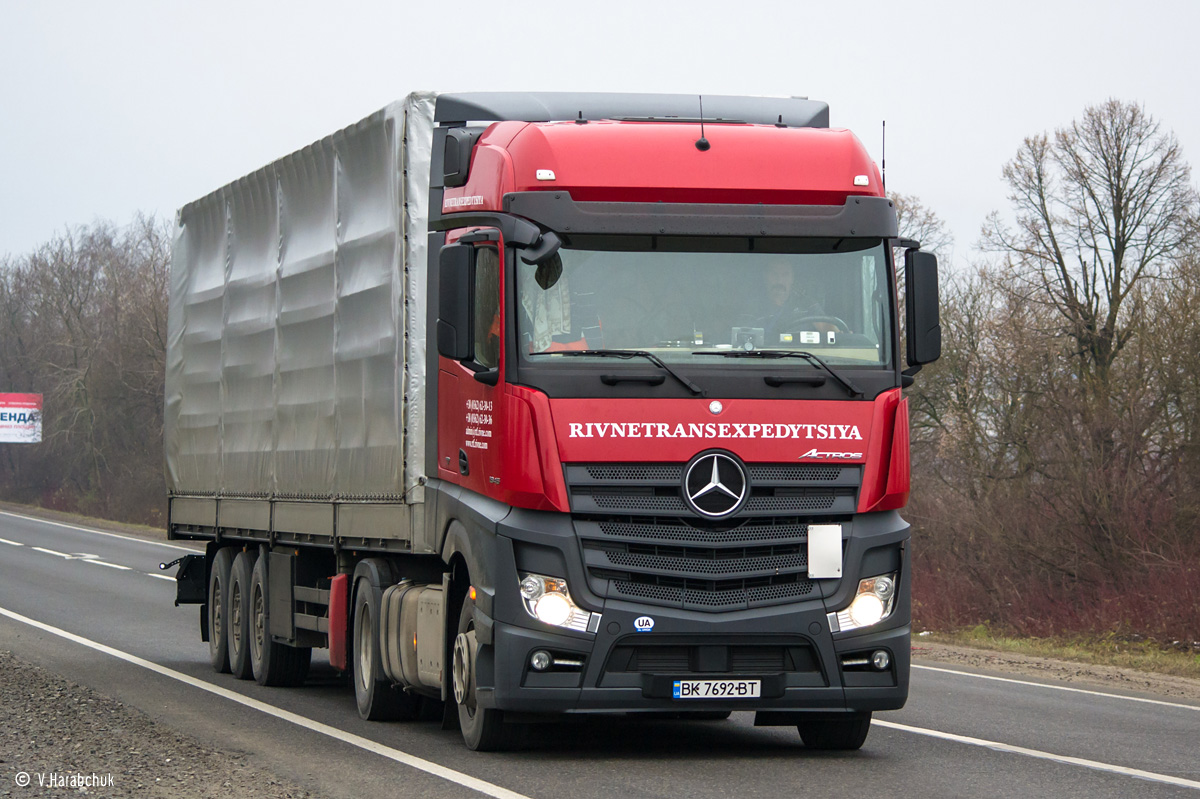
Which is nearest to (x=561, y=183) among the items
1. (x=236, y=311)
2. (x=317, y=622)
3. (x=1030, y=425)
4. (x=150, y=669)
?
(x=317, y=622)

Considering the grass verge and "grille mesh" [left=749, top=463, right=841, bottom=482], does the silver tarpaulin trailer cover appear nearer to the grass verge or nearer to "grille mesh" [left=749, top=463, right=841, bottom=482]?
"grille mesh" [left=749, top=463, right=841, bottom=482]

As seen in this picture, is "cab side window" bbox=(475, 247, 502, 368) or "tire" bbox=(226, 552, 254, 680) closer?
"cab side window" bbox=(475, 247, 502, 368)

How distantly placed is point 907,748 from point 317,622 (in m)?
5.06

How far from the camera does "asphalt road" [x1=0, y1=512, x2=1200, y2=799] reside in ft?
27.2

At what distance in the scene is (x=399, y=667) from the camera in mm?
10703

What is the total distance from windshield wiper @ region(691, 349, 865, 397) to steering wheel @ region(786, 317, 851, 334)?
14 centimetres

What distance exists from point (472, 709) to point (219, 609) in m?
7.13

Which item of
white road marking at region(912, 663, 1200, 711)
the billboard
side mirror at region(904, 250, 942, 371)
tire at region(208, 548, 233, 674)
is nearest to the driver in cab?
side mirror at region(904, 250, 942, 371)

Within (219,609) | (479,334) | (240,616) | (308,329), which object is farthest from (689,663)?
(219,609)

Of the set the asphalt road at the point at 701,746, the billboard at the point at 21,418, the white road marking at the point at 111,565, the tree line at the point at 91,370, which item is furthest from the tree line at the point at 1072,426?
the billboard at the point at 21,418

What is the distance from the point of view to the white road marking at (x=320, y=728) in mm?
8203

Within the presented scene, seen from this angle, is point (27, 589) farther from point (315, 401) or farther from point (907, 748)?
point (907, 748)

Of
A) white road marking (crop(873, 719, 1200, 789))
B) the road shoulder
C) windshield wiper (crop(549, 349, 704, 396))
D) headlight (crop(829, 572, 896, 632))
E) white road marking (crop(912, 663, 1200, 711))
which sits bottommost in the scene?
the road shoulder

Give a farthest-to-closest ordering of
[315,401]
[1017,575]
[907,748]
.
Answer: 1. [1017,575]
2. [315,401]
3. [907,748]
